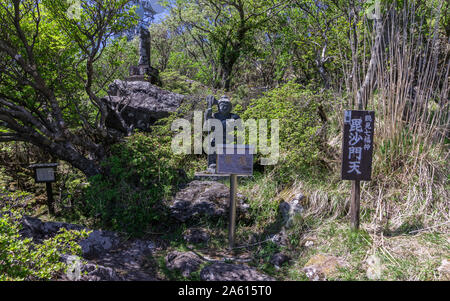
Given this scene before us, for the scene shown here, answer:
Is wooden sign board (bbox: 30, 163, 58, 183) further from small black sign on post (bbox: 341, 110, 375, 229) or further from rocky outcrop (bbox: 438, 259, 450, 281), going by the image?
rocky outcrop (bbox: 438, 259, 450, 281)

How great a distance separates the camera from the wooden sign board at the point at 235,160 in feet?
11.0

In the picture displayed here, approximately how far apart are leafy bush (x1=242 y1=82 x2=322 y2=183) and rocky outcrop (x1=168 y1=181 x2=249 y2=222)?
769 mm

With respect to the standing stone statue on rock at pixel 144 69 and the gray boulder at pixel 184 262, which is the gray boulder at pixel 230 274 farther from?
the standing stone statue on rock at pixel 144 69

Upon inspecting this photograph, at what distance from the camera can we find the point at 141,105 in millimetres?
6449

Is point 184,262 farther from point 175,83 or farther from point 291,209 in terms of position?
point 175,83

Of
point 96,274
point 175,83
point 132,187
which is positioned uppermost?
point 175,83

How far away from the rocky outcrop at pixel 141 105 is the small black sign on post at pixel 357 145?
12.9 ft

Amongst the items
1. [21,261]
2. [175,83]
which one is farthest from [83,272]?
[175,83]

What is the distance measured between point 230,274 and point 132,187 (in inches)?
80.6

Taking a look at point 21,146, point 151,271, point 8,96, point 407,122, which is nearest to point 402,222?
point 407,122

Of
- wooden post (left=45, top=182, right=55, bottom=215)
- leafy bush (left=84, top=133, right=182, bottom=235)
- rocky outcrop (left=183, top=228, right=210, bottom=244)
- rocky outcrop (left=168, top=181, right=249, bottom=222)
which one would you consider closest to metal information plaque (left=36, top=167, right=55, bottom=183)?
wooden post (left=45, top=182, right=55, bottom=215)

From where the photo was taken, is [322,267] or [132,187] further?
[132,187]

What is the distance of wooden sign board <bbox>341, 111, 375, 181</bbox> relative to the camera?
3051 mm

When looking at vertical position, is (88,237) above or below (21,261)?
below
